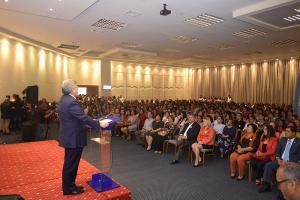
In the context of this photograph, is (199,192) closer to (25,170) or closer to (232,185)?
(232,185)

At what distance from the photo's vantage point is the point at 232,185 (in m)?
4.79

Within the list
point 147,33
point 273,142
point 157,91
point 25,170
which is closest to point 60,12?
point 147,33

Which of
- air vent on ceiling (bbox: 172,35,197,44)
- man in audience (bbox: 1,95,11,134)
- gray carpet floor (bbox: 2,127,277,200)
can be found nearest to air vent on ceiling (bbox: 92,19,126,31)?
air vent on ceiling (bbox: 172,35,197,44)

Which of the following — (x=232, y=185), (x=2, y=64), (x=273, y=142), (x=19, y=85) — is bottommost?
(x=232, y=185)

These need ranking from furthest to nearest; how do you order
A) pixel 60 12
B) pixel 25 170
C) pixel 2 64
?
pixel 2 64, pixel 60 12, pixel 25 170

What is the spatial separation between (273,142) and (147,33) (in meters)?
6.08

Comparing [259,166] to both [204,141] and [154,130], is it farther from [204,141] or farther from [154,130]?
[154,130]

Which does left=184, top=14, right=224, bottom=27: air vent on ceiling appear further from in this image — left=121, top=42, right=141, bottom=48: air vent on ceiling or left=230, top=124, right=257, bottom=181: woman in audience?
left=121, top=42, right=141, bottom=48: air vent on ceiling

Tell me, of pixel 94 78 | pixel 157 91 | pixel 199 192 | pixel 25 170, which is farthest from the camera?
pixel 157 91

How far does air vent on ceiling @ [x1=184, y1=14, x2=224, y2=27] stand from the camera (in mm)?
7148

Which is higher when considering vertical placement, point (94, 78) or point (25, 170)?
point (94, 78)

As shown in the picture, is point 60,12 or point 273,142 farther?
point 60,12

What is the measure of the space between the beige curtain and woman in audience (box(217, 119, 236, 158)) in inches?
422

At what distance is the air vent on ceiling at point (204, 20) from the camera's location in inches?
281
